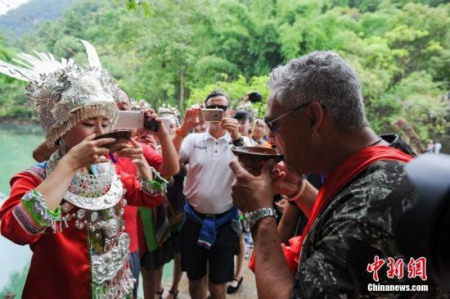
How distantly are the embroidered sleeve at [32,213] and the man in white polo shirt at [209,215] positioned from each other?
1.83m

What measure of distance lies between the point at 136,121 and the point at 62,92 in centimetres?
76

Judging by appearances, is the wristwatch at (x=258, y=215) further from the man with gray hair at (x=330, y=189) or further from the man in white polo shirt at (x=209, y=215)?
the man in white polo shirt at (x=209, y=215)

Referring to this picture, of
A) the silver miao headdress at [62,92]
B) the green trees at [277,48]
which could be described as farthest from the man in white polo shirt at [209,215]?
the green trees at [277,48]

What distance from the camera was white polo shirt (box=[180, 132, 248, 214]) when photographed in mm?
3270

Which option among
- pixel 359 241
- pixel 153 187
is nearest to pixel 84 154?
pixel 153 187

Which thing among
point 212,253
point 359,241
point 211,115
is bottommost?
point 212,253

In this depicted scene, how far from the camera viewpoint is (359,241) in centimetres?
90

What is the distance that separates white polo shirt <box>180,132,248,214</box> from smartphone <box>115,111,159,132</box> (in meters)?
0.92

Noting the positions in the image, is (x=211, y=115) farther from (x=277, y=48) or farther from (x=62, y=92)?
(x=277, y=48)

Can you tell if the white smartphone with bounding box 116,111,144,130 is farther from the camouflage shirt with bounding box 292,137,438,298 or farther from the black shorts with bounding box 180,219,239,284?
the camouflage shirt with bounding box 292,137,438,298

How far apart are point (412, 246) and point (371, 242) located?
0.44 metres

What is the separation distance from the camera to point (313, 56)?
1236mm

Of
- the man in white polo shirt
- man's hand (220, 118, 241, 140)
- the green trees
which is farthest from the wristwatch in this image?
the green trees

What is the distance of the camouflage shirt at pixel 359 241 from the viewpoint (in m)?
0.88
